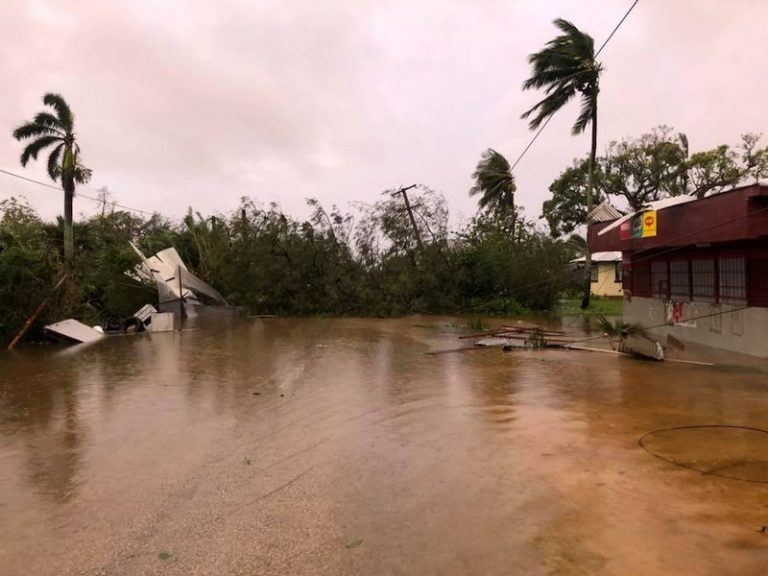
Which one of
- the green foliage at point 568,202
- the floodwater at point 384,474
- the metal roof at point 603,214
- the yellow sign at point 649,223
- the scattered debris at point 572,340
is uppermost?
the green foliage at point 568,202

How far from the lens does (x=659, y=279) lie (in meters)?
18.0

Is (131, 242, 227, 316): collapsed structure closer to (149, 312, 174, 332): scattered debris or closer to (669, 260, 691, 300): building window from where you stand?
(149, 312, 174, 332): scattered debris

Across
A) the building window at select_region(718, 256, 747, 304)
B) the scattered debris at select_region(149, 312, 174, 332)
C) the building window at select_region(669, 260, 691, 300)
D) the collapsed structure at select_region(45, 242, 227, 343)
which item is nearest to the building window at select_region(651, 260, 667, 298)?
the building window at select_region(669, 260, 691, 300)

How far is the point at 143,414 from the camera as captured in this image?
28.8ft

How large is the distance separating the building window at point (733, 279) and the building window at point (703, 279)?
0.41 m

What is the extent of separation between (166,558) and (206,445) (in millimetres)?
2982

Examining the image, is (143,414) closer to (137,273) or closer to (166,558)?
(166,558)

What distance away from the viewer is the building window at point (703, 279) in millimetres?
14617

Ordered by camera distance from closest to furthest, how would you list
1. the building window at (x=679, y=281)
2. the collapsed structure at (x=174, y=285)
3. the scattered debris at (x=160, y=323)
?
the building window at (x=679, y=281) → the scattered debris at (x=160, y=323) → the collapsed structure at (x=174, y=285)

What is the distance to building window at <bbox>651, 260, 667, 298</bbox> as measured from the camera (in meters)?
17.6

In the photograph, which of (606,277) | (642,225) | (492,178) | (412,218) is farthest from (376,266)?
(606,277)

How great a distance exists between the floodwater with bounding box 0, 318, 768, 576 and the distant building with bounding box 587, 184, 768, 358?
244 cm

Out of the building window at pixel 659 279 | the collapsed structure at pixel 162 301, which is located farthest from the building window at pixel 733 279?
the collapsed structure at pixel 162 301

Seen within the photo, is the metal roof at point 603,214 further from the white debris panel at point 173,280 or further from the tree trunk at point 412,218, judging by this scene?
the white debris panel at point 173,280
